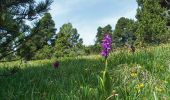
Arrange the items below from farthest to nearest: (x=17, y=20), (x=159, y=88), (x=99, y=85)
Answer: (x=17, y=20) → (x=159, y=88) → (x=99, y=85)

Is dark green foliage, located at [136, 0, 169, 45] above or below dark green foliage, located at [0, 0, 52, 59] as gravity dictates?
above

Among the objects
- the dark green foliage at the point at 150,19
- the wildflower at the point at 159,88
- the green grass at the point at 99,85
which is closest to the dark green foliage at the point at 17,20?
the green grass at the point at 99,85

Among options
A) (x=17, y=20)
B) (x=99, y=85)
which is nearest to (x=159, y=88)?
(x=99, y=85)

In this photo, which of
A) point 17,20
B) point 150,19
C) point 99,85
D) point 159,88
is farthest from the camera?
point 150,19

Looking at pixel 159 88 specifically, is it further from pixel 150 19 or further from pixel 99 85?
pixel 150 19

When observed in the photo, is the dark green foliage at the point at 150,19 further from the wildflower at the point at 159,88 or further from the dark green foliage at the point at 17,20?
the wildflower at the point at 159,88

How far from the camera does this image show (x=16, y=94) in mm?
5973

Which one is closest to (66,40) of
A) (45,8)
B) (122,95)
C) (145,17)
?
(145,17)

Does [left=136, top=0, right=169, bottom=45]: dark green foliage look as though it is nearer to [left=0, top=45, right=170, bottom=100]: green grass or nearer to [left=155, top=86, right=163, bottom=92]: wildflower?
[left=0, top=45, right=170, bottom=100]: green grass

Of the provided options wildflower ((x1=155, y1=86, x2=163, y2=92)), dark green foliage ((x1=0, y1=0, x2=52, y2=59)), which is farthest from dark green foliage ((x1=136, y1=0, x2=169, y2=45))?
wildflower ((x1=155, y1=86, x2=163, y2=92))

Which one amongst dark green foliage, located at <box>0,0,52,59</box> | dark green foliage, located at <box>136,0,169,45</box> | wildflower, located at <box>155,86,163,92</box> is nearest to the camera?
wildflower, located at <box>155,86,163,92</box>

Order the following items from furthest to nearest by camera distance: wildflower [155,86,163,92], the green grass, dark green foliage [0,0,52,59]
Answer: dark green foliage [0,0,52,59]
wildflower [155,86,163,92]
the green grass

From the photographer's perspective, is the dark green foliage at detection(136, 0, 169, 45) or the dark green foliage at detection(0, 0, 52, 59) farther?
the dark green foliage at detection(136, 0, 169, 45)

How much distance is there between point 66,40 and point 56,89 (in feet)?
138
